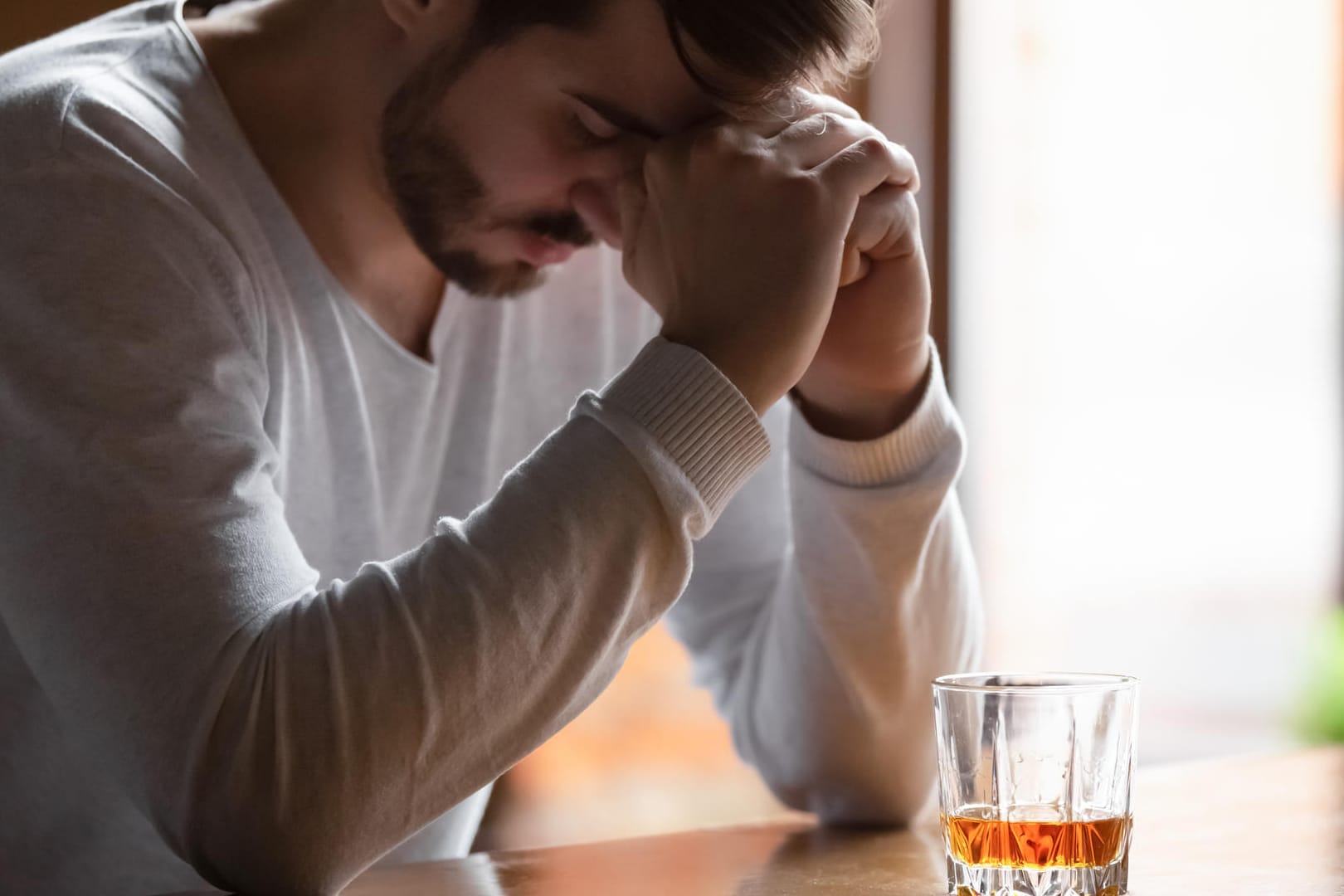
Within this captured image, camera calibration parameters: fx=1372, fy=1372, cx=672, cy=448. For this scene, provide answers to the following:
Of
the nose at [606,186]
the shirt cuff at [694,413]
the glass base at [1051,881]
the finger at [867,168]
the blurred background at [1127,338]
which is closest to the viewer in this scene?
the glass base at [1051,881]

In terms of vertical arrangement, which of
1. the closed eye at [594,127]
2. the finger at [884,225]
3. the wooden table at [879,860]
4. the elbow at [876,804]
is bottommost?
the elbow at [876,804]

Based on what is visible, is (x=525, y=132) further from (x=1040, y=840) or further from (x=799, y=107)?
(x=1040, y=840)

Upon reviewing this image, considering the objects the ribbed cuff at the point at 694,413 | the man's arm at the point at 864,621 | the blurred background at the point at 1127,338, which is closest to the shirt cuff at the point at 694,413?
the ribbed cuff at the point at 694,413

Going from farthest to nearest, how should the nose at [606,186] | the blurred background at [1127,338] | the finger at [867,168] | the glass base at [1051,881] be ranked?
the blurred background at [1127,338], the nose at [606,186], the finger at [867,168], the glass base at [1051,881]

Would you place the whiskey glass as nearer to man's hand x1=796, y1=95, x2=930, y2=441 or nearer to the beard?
man's hand x1=796, y1=95, x2=930, y2=441

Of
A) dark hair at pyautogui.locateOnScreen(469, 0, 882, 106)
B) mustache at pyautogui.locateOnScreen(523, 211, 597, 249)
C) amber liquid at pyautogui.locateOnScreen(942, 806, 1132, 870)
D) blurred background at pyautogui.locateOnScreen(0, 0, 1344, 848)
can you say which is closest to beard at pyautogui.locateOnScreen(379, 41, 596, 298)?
mustache at pyautogui.locateOnScreen(523, 211, 597, 249)

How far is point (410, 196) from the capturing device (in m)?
1.06

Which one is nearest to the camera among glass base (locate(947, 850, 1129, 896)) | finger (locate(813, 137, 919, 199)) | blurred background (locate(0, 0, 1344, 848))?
→ glass base (locate(947, 850, 1129, 896))

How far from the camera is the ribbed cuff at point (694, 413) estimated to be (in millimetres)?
735

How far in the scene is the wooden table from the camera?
70 centimetres

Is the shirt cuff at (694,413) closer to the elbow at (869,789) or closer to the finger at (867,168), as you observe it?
the finger at (867,168)

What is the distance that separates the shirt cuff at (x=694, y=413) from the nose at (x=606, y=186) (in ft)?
0.76

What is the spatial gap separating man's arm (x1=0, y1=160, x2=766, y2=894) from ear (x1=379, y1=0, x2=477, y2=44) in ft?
1.05

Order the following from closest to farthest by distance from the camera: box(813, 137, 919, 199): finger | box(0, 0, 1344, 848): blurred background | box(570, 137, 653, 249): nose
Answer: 1. box(813, 137, 919, 199): finger
2. box(570, 137, 653, 249): nose
3. box(0, 0, 1344, 848): blurred background
